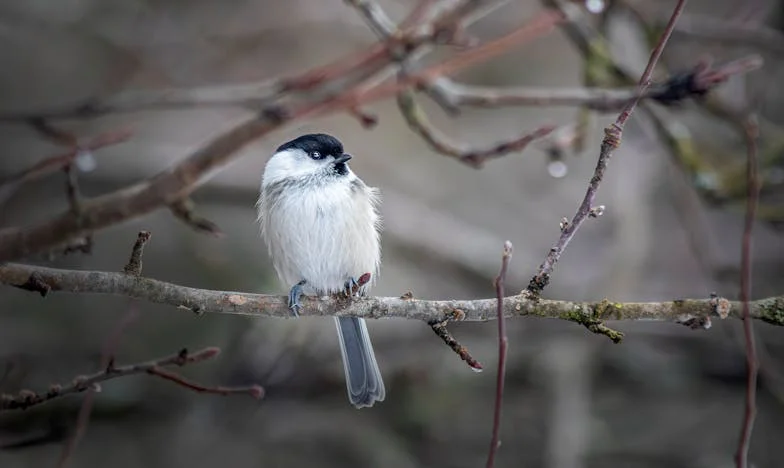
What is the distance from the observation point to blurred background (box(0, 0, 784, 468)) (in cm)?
457

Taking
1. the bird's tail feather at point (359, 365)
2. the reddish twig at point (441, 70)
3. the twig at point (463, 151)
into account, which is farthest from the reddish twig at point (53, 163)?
the bird's tail feather at point (359, 365)

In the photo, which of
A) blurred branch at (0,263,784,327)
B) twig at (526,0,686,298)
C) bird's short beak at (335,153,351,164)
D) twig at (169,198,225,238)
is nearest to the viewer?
twig at (526,0,686,298)

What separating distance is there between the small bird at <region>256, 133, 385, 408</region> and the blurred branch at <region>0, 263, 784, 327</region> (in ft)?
2.78

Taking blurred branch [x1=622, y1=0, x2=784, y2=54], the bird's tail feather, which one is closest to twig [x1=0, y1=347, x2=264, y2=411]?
the bird's tail feather

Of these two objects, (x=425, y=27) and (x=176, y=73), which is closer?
(x=425, y=27)

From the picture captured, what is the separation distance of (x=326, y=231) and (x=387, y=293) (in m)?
2.39

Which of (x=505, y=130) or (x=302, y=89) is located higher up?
(x=505, y=130)

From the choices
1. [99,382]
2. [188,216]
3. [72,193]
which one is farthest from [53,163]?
[99,382]

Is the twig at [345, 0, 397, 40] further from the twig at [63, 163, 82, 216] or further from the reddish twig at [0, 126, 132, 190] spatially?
the twig at [63, 163, 82, 216]

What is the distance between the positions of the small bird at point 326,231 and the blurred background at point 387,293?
102 centimetres

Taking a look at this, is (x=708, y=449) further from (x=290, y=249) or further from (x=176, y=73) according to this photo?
(x=176, y=73)

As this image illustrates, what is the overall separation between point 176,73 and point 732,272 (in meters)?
3.85

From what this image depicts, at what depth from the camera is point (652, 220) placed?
257 inches

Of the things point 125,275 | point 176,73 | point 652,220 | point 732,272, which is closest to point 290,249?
point 125,275
